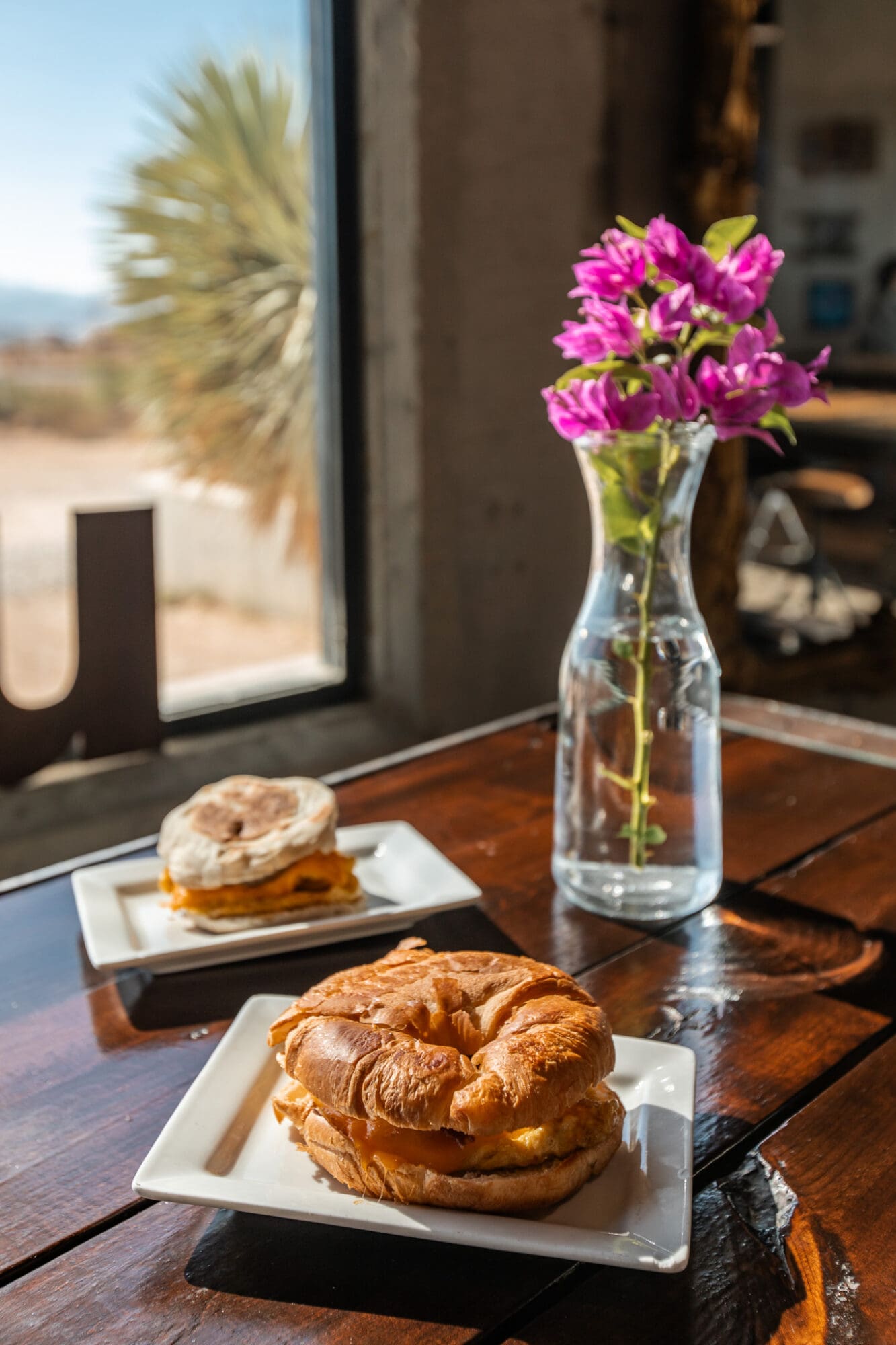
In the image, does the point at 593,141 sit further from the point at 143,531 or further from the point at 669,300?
the point at 669,300

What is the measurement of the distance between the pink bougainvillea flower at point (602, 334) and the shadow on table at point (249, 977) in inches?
17.7

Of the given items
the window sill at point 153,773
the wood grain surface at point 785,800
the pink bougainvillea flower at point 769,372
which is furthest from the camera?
the window sill at point 153,773

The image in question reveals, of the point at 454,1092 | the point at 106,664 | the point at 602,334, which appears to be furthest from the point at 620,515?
the point at 106,664

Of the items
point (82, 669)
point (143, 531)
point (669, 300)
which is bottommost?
point (82, 669)

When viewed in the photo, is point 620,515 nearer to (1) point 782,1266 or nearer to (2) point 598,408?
(2) point 598,408

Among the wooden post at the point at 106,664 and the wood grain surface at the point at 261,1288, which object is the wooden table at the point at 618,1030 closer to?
the wood grain surface at the point at 261,1288

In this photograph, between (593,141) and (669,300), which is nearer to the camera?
(669,300)

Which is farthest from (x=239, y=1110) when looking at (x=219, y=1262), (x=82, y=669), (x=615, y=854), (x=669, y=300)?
(x=82, y=669)

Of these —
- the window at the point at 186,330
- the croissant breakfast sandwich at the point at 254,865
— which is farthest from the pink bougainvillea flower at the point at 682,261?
the window at the point at 186,330

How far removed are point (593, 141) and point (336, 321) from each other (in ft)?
2.29

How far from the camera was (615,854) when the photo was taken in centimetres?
98

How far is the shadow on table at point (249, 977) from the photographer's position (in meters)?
0.84

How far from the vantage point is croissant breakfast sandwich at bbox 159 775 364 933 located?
900 millimetres

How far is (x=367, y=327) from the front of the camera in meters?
2.48
